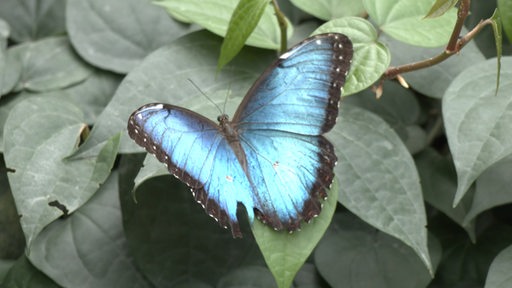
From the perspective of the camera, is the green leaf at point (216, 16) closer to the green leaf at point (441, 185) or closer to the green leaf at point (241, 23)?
the green leaf at point (241, 23)

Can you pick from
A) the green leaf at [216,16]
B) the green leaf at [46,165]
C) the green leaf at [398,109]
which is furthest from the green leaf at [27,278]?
the green leaf at [398,109]

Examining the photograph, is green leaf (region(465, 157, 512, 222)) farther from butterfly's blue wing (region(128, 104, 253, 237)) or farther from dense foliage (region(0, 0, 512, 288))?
butterfly's blue wing (region(128, 104, 253, 237))

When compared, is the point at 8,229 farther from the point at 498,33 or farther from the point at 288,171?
the point at 498,33

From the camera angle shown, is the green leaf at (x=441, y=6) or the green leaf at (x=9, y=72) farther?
the green leaf at (x=9, y=72)

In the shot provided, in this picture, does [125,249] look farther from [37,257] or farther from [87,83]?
[87,83]

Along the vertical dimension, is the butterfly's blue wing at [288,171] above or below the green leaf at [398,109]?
above
